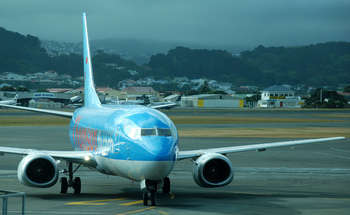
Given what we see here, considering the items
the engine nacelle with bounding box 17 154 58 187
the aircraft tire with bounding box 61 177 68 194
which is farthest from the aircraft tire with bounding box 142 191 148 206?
the aircraft tire with bounding box 61 177 68 194

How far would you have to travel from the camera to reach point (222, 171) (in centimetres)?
2472

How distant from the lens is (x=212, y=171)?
2472cm

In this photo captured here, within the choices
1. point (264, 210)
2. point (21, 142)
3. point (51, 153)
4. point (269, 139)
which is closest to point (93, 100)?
point (51, 153)

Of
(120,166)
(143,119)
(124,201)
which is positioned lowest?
(124,201)

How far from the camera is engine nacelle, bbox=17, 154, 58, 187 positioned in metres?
23.9

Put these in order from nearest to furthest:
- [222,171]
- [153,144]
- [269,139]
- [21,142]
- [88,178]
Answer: [153,144], [222,171], [88,178], [21,142], [269,139]

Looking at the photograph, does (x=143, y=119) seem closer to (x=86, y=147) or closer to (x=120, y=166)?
(x=120, y=166)

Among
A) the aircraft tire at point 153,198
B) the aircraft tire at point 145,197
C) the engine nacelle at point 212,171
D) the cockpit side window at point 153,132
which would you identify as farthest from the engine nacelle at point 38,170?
the engine nacelle at point 212,171

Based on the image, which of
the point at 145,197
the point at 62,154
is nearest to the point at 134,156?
the point at 145,197

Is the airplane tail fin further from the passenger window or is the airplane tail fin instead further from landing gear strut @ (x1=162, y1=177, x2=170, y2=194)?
the passenger window

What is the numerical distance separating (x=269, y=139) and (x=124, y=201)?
130 ft

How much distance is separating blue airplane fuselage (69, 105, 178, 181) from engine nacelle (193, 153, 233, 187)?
5.86 ft

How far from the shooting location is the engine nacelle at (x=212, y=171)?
24.2 m

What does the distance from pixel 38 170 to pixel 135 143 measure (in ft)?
14.7
